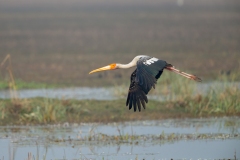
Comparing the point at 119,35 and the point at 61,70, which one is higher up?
the point at 119,35

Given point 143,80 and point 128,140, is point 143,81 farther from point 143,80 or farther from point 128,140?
point 128,140

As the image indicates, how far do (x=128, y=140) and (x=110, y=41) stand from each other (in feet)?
72.5

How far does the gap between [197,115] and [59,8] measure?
4271 cm

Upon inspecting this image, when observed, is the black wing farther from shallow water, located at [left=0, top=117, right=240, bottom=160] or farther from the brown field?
the brown field

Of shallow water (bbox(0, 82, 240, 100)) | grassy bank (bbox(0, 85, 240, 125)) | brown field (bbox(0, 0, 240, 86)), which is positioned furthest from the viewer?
brown field (bbox(0, 0, 240, 86))

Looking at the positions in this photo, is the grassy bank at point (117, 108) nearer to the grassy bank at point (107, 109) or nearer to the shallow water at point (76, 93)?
the grassy bank at point (107, 109)

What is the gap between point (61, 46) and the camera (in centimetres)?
3325

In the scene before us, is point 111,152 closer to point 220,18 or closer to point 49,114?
point 49,114

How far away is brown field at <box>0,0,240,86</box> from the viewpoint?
24.2 metres

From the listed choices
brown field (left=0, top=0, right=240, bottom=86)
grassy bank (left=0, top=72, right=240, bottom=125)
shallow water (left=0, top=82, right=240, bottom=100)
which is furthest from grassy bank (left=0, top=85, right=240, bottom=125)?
brown field (left=0, top=0, right=240, bottom=86)

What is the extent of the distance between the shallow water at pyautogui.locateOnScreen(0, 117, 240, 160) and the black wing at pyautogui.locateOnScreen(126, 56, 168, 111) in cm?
84

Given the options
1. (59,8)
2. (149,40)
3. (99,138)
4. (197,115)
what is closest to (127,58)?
(149,40)

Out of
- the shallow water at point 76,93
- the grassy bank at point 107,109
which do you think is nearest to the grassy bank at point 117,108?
the grassy bank at point 107,109

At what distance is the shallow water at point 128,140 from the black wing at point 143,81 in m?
0.84
